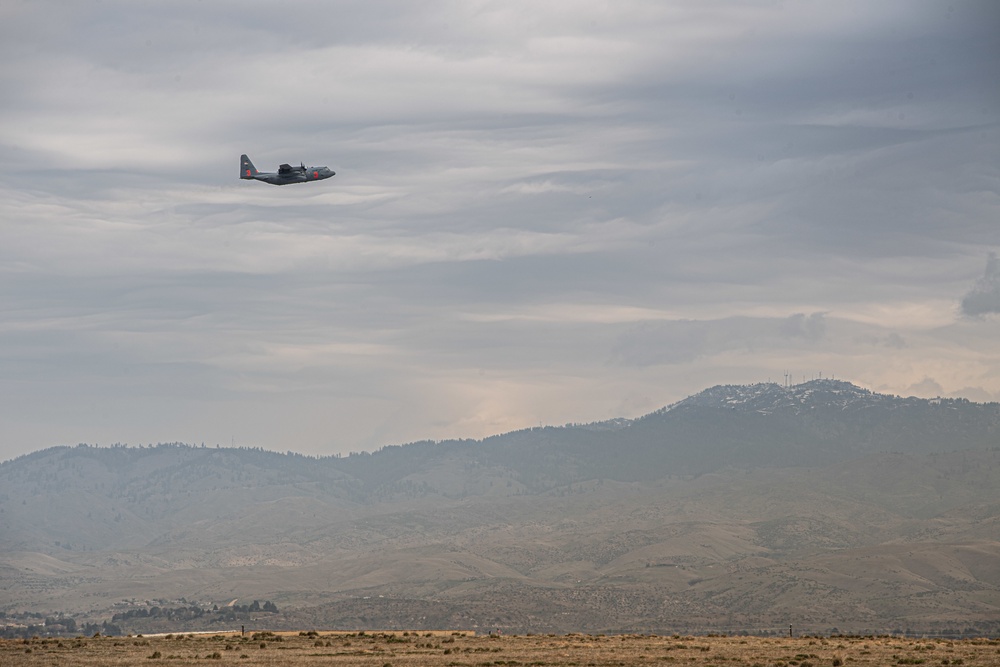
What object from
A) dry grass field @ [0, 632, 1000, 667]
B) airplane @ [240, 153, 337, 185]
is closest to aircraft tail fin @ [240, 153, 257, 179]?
airplane @ [240, 153, 337, 185]

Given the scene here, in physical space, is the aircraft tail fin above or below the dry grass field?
above

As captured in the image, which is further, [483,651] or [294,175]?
[294,175]

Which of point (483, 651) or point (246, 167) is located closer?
point (483, 651)

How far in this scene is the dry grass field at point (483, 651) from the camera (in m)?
81.1

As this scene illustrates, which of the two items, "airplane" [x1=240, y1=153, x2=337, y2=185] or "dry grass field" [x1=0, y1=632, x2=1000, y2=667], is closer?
"dry grass field" [x1=0, y1=632, x2=1000, y2=667]

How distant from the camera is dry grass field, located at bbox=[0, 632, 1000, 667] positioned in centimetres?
8106

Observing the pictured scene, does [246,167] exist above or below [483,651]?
above

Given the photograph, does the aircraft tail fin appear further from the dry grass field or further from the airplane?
the dry grass field

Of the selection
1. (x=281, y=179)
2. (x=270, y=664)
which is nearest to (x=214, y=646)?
(x=270, y=664)

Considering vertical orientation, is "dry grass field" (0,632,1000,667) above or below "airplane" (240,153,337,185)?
below

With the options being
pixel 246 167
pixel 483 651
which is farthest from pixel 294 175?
pixel 483 651

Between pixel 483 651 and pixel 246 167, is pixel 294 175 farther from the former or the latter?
pixel 483 651

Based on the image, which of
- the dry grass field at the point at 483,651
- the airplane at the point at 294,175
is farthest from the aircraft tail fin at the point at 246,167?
the dry grass field at the point at 483,651

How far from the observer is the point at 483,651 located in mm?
89375
